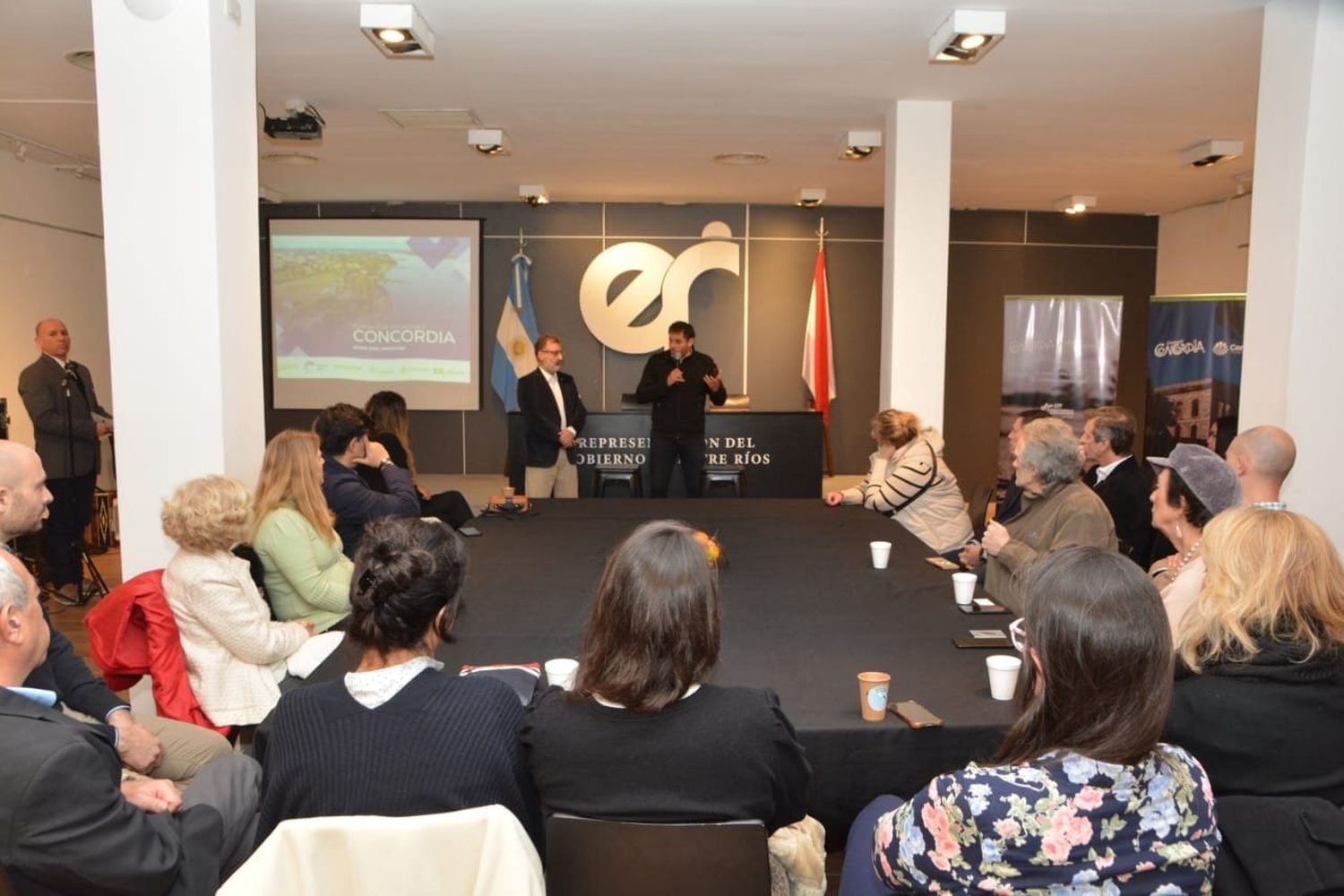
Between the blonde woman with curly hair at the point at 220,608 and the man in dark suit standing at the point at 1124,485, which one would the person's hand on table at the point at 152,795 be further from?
the man in dark suit standing at the point at 1124,485

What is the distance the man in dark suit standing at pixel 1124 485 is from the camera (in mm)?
4141

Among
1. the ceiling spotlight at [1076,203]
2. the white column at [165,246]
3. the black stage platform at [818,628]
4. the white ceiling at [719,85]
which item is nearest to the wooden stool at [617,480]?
the white ceiling at [719,85]

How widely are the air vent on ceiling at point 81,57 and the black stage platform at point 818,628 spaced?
308cm

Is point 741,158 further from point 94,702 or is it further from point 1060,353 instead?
point 94,702

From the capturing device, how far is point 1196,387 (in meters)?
6.45

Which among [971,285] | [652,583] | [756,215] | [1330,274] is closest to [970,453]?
[971,285]

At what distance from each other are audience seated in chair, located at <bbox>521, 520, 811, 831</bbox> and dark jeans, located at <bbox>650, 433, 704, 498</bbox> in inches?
216

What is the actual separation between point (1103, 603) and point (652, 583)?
0.71m

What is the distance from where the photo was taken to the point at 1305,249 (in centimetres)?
384

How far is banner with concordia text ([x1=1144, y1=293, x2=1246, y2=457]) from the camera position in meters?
6.25

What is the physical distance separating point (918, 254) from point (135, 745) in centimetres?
477

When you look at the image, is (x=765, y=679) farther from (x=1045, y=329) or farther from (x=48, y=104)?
(x=1045, y=329)

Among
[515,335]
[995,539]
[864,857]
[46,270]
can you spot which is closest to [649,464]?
[515,335]

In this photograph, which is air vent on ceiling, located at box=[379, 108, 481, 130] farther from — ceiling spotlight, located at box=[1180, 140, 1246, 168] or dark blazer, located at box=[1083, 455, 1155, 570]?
ceiling spotlight, located at box=[1180, 140, 1246, 168]
